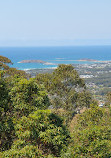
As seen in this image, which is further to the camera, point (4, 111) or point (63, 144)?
point (4, 111)

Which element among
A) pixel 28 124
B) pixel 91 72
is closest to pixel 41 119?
pixel 28 124

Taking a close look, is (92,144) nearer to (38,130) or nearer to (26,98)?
(38,130)

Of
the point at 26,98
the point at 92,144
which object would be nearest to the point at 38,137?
the point at 26,98

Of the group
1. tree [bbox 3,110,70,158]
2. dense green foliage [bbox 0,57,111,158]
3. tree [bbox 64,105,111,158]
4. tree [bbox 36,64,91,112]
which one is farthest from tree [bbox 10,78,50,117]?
tree [bbox 36,64,91,112]

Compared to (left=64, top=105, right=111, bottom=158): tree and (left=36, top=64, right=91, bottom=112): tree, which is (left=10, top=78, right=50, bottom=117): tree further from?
(left=36, top=64, right=91, bottom=112): tree

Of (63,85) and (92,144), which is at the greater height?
(63,85)

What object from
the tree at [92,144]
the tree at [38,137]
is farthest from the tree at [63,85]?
the tree at [92,144]

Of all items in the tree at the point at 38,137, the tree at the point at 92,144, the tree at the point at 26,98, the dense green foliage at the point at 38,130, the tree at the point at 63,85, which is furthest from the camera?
the tree at the point at 63,85

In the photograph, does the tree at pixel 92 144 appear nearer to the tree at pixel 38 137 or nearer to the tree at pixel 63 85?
the tree at pixel 38 137

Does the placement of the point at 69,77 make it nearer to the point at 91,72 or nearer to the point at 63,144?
the point at 63,144

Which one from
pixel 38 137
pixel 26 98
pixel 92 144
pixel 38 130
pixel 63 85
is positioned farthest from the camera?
pixel 63 85

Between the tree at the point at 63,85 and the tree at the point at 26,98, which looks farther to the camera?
the tree at the point at 63,85
